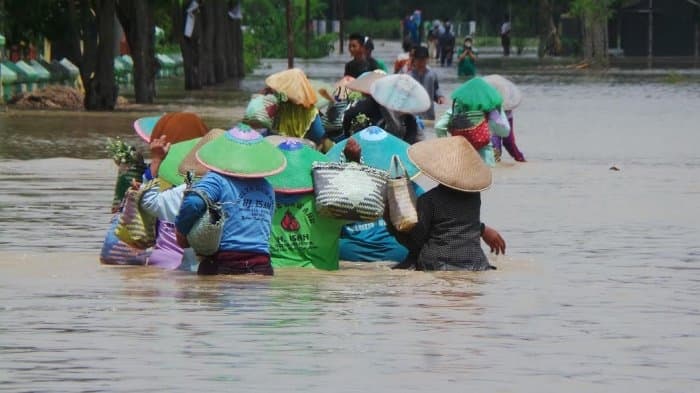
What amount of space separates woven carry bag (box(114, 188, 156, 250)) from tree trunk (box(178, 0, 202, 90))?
33989mm

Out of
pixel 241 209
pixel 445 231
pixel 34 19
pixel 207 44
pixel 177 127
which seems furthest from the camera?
pixel 207 44

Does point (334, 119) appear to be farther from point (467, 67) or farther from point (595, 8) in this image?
point (595, 8)

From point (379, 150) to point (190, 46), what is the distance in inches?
1343

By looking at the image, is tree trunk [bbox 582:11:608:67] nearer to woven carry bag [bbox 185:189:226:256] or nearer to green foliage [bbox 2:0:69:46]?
green foliage [bbox 2:0:69:46]

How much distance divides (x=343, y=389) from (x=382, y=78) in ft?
29.2

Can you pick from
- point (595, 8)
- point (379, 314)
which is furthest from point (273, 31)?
point (379, 314)

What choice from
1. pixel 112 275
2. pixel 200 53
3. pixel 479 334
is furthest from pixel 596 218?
pixel 200 53

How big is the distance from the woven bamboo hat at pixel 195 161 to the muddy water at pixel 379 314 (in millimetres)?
635

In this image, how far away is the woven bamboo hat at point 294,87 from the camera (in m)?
16.0

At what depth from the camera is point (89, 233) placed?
1529 cm

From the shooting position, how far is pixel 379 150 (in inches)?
536

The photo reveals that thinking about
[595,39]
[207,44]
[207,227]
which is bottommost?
[595,39]

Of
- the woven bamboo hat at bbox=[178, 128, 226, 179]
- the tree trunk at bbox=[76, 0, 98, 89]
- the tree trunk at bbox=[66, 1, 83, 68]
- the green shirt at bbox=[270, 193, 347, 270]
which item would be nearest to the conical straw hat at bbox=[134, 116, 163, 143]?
the woven bamboo hat at bbox=[178, 128, 226, 179]

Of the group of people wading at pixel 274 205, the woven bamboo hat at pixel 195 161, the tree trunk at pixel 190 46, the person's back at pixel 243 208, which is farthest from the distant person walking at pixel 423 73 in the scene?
the tree trunk at pixel 190 46
